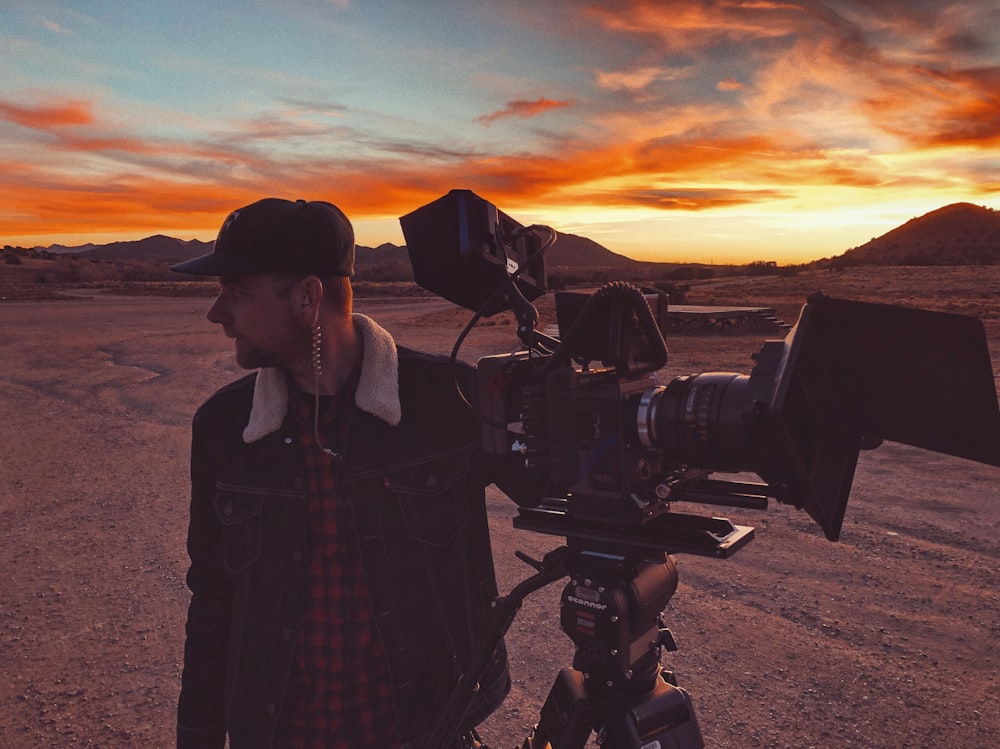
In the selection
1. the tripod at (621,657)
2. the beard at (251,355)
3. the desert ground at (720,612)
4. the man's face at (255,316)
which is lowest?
the desert ground at (720,612)

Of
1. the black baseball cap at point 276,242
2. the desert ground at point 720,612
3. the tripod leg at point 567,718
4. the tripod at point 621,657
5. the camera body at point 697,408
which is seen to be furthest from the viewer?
the desert ground at point 720,612

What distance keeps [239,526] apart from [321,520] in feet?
0.83

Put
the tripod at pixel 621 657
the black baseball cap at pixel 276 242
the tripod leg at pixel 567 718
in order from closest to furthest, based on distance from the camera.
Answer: the tripod at pixel 621 657
the tripod leg at pixel 567 718
the black baseball cap at pixel 276 242

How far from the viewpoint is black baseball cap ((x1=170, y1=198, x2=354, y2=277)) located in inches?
82.9

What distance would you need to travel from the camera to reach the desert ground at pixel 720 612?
12.7ft

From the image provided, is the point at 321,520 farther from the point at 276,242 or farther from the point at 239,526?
the point at 276,242

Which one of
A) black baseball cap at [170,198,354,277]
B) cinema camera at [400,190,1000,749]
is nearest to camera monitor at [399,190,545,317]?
cinema camera at [400,190,1000,749]

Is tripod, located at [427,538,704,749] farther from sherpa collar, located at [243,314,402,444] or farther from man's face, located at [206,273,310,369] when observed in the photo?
man's face, located at [206,273,310,369]

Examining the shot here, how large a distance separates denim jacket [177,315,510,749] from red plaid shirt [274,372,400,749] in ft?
0.18

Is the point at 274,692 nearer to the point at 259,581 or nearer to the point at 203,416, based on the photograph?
the point at 259,581

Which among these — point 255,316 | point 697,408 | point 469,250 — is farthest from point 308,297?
point 697,408

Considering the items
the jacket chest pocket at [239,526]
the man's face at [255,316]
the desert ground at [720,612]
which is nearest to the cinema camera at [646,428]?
the man's face at [255,316]

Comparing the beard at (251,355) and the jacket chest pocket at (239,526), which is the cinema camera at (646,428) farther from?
the jacket chest pocket at (239,526)

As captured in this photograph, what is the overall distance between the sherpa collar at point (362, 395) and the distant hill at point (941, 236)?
129 m
